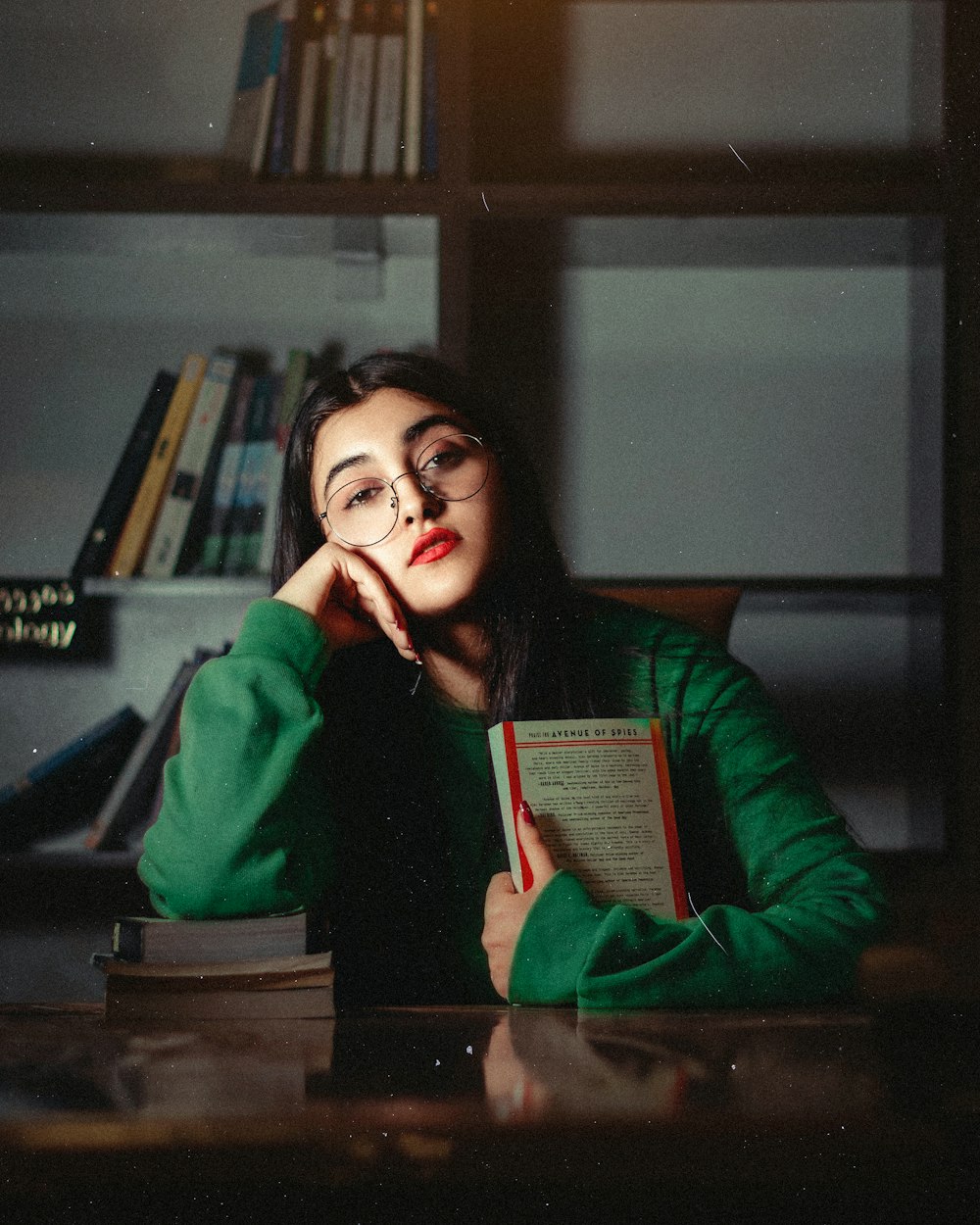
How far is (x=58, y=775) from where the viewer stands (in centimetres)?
153

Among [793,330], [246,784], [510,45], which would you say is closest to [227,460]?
[246,784]

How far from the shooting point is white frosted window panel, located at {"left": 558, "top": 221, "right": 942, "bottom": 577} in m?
1.80

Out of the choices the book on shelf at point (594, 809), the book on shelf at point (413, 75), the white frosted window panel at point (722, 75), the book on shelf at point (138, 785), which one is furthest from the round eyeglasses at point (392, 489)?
the white frosted window panel at point (722, 75)

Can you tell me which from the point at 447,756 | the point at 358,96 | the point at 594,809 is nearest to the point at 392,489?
the point at 447,756

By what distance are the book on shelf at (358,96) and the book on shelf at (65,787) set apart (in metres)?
0.95

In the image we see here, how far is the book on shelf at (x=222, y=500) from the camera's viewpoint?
1.51m

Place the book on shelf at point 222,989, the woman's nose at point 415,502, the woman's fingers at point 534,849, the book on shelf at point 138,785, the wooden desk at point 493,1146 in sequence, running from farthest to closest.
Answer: the book on shelf at point 138,785
the woman's nose at point 415,502
the woman's fingers at point 534,849
the book on shelf at point 222,989
the wooden desk at point 493,1146

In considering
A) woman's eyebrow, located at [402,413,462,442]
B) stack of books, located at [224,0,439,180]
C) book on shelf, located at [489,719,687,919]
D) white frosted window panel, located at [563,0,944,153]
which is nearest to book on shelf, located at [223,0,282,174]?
stack of books, located at [224,0,439,180]

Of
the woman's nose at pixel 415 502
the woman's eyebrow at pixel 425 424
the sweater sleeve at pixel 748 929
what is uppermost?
the woman's eyebrow at pixel 425 424

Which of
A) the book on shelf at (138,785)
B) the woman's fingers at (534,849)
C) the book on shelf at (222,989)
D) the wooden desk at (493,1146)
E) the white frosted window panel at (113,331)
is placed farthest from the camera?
the white frosted window panel at (113,331)

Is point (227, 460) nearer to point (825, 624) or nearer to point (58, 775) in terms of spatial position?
point (58, 775)

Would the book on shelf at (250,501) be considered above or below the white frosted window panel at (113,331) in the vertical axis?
below

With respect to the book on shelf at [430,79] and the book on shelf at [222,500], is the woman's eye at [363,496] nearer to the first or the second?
the book on shelf at [222,500]

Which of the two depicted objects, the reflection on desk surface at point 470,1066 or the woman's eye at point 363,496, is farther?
the woman's eye at point 363,496
